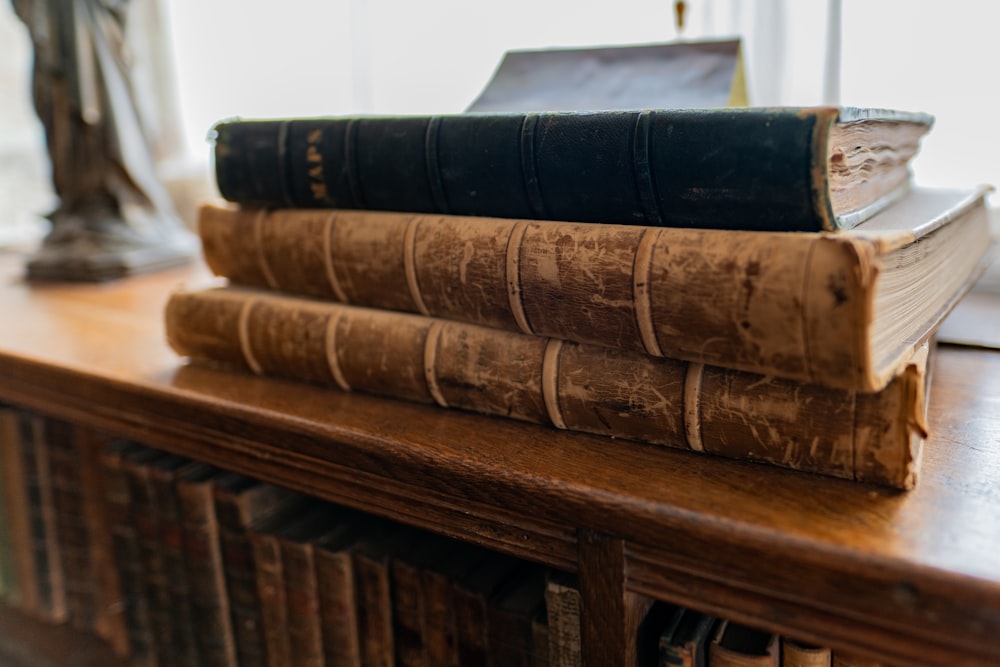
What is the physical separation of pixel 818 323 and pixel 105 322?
0.84 metres

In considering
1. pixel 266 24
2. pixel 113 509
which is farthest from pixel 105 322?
pixel 266 24

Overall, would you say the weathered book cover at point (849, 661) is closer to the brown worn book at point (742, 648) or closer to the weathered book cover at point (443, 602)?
the brown worn book at point (742, 648)

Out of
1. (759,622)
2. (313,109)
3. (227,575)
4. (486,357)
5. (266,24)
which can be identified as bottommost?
(227,575)

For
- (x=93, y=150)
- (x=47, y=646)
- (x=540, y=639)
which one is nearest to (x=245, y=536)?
(x=540, y=639)

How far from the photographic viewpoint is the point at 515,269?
539 mm

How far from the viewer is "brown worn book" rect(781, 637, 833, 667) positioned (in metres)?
0.48

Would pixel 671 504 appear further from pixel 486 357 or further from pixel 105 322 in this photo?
pixel 105 322

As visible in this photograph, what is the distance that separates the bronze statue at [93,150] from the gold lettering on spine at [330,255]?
31.1 inches

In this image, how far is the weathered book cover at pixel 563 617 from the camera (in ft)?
1.74

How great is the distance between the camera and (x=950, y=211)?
58 centimetres

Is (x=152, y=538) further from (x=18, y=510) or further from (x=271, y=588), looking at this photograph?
(x=18, y=510)

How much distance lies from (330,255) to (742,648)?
42 cm

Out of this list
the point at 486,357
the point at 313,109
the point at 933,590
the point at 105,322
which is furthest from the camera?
the point at 313,109

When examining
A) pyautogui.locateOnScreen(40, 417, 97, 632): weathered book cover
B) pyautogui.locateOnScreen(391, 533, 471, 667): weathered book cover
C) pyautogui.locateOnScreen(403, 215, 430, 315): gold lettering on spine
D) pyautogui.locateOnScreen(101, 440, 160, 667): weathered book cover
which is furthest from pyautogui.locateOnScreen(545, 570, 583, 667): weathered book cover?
pyautogui.locateOnScreen(40, 417, 97, 632): weathered book cover
